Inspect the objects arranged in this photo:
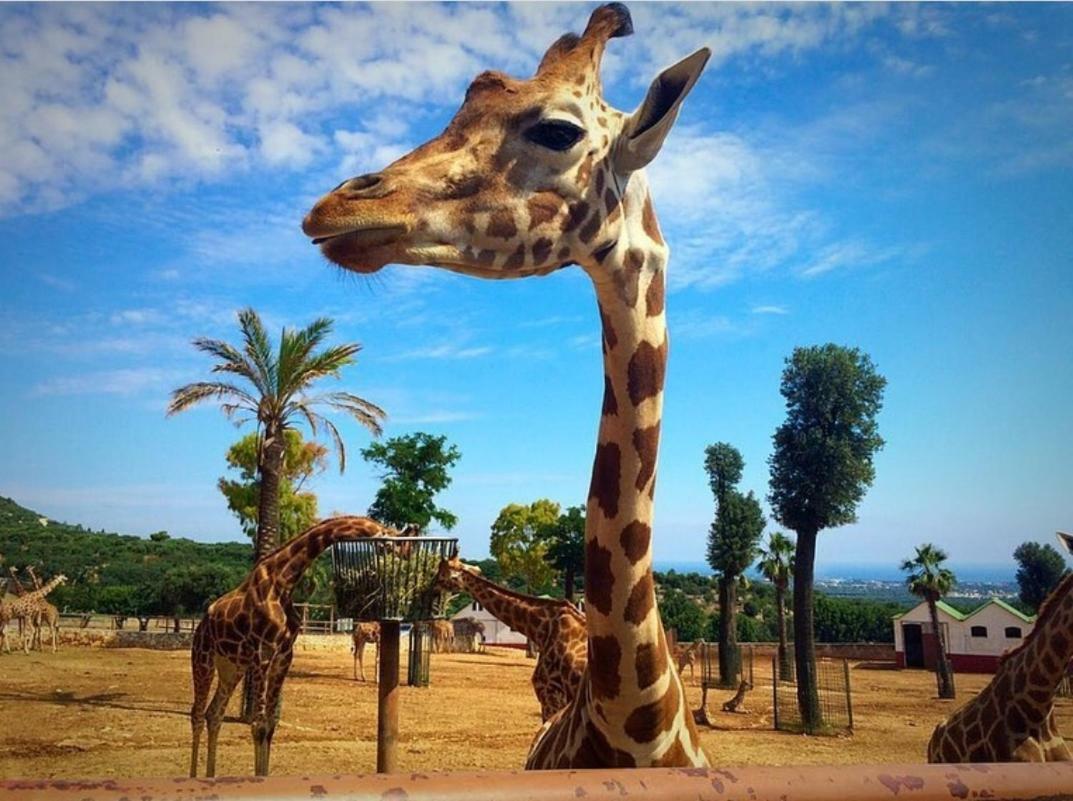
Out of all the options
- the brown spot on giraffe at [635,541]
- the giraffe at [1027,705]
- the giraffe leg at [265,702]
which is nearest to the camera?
the brown spot on giraffe at [635,541]

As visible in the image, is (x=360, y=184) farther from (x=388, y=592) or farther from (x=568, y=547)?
(x=568, y=547)

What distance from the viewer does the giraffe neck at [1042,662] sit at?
5.80 meters

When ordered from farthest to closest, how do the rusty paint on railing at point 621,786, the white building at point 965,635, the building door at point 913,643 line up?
1. the building door at point 913,643
2. the white building at point 965,635
3. the rusty paint on railing at point 621,786

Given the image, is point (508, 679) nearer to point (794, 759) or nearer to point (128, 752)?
point (794, 759)

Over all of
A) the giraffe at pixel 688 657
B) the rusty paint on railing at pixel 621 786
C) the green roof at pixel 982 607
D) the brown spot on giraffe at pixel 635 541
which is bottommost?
the giraffe at pixel 688 657

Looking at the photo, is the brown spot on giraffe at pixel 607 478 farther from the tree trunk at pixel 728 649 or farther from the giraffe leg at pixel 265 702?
the tree trunk at pixel 728 649

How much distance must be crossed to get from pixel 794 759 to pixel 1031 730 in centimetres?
1076

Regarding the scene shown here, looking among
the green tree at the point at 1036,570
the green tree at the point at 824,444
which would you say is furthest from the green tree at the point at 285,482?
the green tree at the point at 1036,570

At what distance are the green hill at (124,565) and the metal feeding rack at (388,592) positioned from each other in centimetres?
3226

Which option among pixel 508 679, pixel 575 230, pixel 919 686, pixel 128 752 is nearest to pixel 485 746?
pixel 128 752

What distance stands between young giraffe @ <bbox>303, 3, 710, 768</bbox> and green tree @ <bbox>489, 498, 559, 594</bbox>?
53.2m

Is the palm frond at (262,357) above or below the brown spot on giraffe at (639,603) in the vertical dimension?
above

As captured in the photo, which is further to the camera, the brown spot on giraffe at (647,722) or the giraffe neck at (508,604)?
the giraffe neck at (508,604)

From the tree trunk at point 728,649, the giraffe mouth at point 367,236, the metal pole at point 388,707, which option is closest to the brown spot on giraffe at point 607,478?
the giraffe mouth at point 367,236
